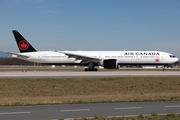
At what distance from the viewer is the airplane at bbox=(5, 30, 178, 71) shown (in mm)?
43938

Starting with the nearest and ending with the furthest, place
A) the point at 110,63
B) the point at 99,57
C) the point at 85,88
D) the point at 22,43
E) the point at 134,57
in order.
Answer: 1. the point at 85,88
2. the point at 110,63
3. the point at 134,57
4. the point at 99,57
5. the point at 22,43

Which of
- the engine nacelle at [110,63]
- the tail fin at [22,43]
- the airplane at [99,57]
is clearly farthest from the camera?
the tail fin at [22,43]

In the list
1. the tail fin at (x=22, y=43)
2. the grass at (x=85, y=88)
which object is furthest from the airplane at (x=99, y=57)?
the grass at (x=85, y=88)

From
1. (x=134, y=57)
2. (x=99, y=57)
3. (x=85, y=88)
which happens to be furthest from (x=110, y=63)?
(x=85, y=88)

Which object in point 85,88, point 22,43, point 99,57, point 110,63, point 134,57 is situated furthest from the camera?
point 22,43

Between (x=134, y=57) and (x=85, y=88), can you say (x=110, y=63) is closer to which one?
(x=134, y=57)

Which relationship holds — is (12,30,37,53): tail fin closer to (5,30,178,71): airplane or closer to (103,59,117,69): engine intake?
(5,30,178,71): airplane

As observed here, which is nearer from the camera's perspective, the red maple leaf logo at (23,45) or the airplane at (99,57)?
the airplane at (99,57)

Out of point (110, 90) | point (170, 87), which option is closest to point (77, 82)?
point (110, 90)

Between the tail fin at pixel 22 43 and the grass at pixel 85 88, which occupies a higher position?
the tail fin at pixel 22 43

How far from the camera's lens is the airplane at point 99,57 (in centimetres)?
4394

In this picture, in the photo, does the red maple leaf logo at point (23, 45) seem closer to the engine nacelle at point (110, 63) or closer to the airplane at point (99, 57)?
the airplane at point (99, 57)

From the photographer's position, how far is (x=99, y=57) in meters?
46.5

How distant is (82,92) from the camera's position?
68.7ft
